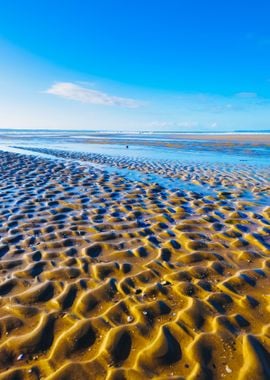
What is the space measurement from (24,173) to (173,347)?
16.1 metres

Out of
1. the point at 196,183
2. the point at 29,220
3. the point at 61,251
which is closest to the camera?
the point at 61,251

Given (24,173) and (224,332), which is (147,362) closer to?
(224,332)

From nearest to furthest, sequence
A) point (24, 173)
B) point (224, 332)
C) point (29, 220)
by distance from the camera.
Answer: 1. point (224, 332)
2. point (29, 220)
3. point (24, 173)

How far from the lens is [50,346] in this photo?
421 centimetres

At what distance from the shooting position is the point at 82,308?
16.7 feet

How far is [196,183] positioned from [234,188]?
82.1 inches

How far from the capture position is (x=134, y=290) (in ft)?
18.5

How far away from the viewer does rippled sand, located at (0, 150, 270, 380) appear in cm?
399

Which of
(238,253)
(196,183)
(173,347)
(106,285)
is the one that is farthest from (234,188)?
(173,347)

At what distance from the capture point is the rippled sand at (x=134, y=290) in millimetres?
3990

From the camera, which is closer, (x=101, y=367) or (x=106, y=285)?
(x=101, y=367)

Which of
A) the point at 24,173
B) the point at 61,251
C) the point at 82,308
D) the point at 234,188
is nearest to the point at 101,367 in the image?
the point at 82,308

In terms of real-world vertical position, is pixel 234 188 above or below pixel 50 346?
below

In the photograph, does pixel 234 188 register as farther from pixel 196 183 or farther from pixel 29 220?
pixel 29 220
